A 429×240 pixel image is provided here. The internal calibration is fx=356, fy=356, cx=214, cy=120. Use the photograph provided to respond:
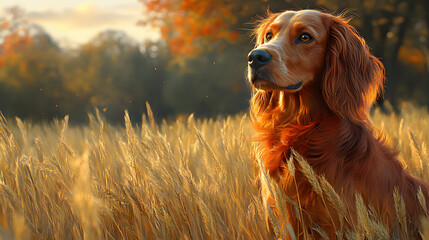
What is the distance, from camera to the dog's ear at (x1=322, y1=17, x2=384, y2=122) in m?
2.02

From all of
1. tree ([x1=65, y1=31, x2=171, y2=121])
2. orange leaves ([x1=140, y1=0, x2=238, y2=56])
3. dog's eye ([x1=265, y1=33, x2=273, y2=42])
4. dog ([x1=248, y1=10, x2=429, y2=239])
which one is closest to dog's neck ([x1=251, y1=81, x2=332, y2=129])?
dog ([x1=248, y1=10, x2=429, y2=239])

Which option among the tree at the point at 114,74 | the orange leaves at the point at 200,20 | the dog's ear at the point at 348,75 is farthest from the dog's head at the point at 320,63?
the tree at the point at 114,74

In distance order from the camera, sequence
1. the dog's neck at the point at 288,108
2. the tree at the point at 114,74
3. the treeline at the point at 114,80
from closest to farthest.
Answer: the dog's neck at the point at 288,108, the treeline at the point at 114,80, the tree at the point at 114,74

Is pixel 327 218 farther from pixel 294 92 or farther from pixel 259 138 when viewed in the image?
pixel 294 92

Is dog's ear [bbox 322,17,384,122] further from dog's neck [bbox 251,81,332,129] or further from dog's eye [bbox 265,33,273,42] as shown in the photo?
dog's eye [bbox 265,33,273,42]

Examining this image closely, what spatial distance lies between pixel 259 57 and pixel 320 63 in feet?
1.54

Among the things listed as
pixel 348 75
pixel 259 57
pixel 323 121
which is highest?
pixel 259 57

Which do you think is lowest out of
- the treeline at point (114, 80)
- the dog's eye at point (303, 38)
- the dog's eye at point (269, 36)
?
the treeline at point (114, 80)

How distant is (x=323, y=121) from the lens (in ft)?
6.64

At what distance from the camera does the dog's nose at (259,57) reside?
192 centimetres

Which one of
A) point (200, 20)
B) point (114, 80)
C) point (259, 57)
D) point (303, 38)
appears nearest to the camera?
point (259, 57)

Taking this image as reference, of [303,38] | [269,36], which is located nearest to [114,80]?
[269,36]

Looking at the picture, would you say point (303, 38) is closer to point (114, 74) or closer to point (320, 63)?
point (320, 63)

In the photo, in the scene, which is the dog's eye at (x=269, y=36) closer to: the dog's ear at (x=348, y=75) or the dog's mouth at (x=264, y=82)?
the dog's ear at (x=348, y=75)
